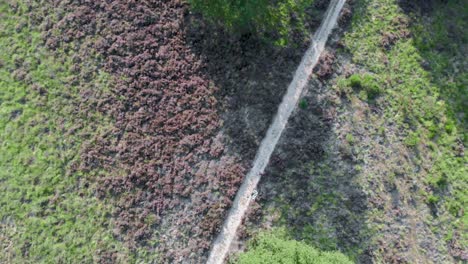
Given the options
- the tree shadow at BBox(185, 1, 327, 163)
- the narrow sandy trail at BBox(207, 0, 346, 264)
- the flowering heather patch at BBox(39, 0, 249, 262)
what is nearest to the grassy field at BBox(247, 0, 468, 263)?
the narrow sandy trail at BBox(207, 0, 346, 264)

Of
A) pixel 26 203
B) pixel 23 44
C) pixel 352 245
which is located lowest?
pixel 352 245

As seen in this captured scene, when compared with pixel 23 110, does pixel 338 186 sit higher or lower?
lower

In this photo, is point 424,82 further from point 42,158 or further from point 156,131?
point 42,158

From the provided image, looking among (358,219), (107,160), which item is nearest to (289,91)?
(358,219)

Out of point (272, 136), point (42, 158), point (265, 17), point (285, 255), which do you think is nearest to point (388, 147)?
point (272, 136)

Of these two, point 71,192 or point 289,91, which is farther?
point 289,91

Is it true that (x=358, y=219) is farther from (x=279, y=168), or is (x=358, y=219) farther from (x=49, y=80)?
(x=49, y=80)

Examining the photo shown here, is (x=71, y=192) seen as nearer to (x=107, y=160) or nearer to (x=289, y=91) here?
(x=107, y=160)
